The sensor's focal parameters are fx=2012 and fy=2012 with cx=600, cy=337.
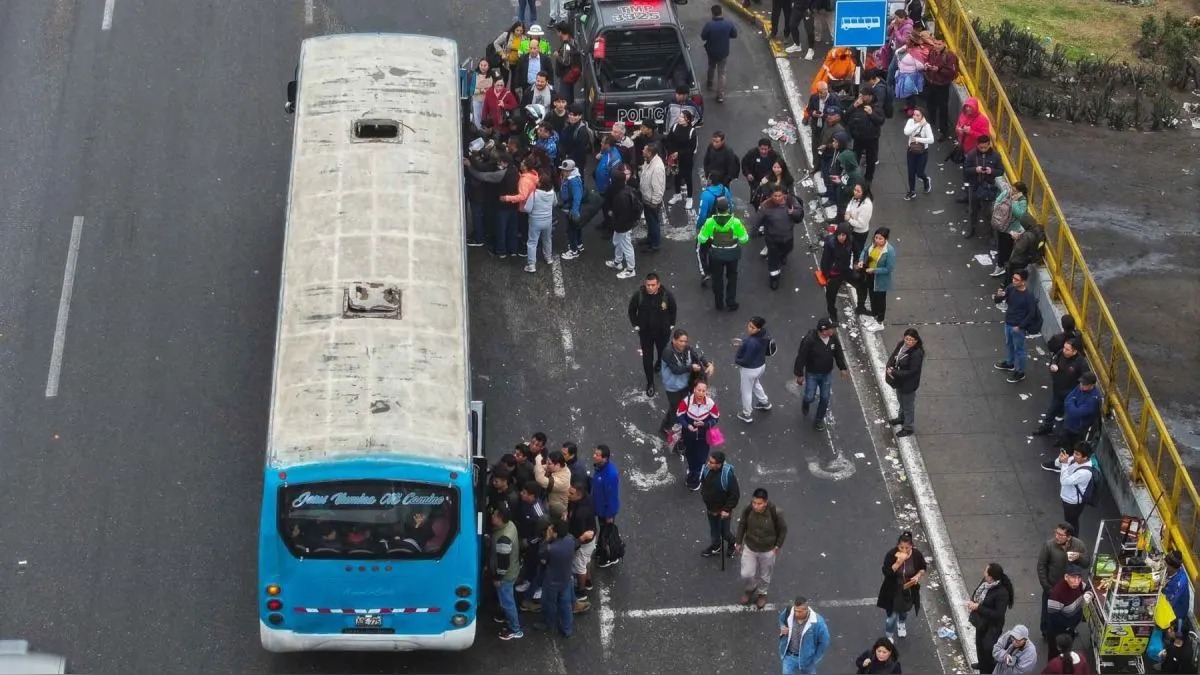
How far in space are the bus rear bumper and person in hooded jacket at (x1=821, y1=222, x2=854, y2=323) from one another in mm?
7411

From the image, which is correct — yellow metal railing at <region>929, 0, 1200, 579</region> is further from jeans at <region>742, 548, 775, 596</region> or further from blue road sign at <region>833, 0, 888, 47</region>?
jeans at <region>742, 548, 775, 596</region>

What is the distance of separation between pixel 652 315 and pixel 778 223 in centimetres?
259

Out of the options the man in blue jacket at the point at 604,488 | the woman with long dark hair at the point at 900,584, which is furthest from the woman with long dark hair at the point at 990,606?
the man in blue jacket at the point at 604,488

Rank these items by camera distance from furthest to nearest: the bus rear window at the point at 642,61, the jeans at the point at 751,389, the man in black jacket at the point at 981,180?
1. the bus rear window at the point at 642,61
2. the man in black jacket at the point at 981,180
3. the jeans at the point at 751,389

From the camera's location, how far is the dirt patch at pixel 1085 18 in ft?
110

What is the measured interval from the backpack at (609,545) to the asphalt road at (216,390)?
0.20 metres

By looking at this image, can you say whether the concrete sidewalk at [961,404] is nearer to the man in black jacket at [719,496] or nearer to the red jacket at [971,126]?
the red jacket at [971,126]

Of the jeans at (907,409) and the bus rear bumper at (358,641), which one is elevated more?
the jeans at (907,409)

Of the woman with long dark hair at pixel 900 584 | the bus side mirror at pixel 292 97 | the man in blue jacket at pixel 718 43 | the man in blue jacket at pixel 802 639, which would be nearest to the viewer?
the man in blue jacket at pixel 802 639

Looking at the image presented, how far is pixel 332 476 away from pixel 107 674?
10.9 ft

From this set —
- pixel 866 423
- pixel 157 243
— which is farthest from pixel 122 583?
pixel 866 423

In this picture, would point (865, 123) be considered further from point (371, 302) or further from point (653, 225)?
point (371, 302)

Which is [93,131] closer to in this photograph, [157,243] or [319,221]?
[157,243]

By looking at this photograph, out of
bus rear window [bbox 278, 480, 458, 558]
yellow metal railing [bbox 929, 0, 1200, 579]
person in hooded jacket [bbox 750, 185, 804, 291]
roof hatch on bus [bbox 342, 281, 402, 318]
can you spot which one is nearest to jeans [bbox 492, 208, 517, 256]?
person in hooded jacket [bbox 750, 185, 804, 291]
